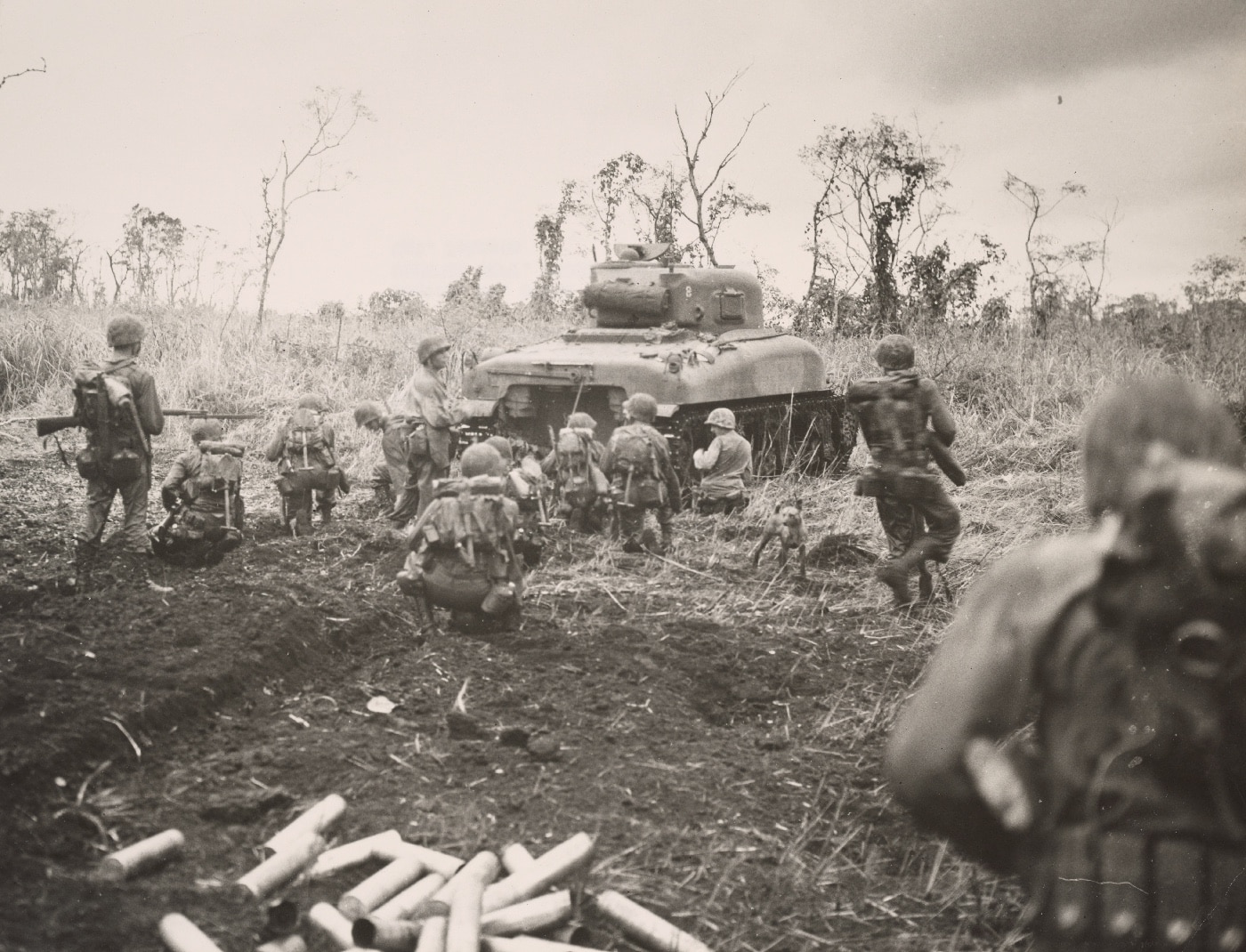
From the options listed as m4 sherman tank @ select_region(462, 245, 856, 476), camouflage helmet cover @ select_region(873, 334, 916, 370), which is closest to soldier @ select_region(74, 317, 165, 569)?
m4 sherman tank @ select_region(462, 245, 856, 476)

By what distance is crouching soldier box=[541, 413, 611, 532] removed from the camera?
26.9 feet

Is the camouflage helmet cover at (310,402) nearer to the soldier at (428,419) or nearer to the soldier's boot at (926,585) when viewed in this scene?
the soldier at (428,419)

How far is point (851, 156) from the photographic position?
16.5m

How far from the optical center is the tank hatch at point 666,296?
1168 centimetres

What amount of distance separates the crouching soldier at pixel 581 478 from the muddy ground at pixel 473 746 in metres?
1.46

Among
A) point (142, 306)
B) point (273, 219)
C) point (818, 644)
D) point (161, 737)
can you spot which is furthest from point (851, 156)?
point (161, 737)

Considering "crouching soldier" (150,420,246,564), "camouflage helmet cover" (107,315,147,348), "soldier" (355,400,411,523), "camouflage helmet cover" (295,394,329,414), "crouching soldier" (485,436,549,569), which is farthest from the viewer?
"soldier" (355,400,411,523)

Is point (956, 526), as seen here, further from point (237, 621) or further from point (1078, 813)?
point (1078, 813)

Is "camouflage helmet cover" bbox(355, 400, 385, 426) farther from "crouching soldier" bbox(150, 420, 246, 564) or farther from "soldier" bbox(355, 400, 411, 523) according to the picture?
"crouching soldier" bbox(150, 420, 246, 564)

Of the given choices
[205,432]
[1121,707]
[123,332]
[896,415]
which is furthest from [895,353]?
[1121,707]

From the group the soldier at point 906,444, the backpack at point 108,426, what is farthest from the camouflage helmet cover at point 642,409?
the backpack at point 108,426

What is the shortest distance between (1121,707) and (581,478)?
21.9 ft

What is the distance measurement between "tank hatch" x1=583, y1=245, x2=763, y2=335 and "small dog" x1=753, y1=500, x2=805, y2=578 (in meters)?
4.54

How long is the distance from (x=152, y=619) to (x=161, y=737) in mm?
1274
